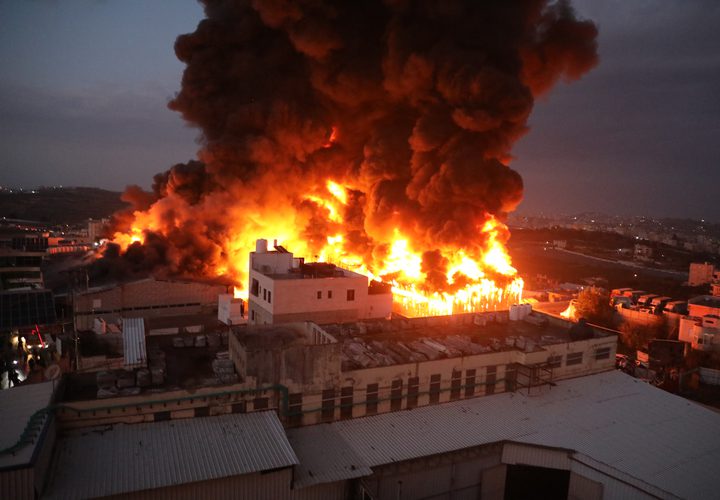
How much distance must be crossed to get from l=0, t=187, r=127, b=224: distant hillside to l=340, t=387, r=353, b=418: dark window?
405ft

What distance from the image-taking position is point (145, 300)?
32.5 meters

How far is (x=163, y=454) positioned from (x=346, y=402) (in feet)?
17.7

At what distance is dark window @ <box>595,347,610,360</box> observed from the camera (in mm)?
20578

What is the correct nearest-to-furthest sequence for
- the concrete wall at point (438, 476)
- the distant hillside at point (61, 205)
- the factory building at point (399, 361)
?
1. the concrete wall at point (438, 476)
2. the factory building at point (399, 361)
3. the distant hillside at point (61, 205)

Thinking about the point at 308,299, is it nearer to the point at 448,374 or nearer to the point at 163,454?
the point at 448,374

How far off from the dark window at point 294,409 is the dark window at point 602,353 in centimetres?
1228

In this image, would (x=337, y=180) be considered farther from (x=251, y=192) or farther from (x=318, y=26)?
(x=318, y=26)

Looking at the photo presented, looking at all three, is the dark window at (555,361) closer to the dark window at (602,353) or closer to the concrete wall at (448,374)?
the concrete wall at (448,374)

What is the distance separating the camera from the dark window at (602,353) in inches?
810

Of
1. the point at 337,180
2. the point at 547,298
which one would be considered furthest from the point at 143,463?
the point at 547,298

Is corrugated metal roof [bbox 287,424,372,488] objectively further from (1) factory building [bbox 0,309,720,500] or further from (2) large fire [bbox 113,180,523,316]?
(2) large fire [bbox 113,180,523,316]

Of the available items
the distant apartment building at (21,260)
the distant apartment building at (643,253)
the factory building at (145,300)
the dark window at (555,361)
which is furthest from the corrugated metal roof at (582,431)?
the distant apartment building at (643,253)

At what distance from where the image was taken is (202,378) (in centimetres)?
1532

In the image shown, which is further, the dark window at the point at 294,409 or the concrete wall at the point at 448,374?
the concrete wall at the point at 448,374
